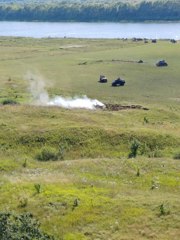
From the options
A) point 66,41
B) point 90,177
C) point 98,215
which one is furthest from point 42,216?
point 66,41

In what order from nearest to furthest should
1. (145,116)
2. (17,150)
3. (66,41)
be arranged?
(17,150)
(145,116)
(66,41)

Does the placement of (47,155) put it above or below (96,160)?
below

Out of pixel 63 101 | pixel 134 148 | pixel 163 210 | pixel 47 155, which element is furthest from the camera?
pixel 63 101

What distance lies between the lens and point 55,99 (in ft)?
257

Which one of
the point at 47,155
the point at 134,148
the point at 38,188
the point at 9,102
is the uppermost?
the point at 38,188

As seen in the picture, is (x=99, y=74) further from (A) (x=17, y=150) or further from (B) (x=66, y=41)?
(B) (x=66, y=41)

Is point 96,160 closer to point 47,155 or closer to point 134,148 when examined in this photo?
point 47,155

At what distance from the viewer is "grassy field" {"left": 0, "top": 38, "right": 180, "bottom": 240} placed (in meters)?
35.5

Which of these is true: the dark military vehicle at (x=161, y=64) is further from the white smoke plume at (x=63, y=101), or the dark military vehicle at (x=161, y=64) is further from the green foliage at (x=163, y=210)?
the green foliage at (x=163, y=210)

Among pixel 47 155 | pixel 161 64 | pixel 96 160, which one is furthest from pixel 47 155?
pixel 161 64

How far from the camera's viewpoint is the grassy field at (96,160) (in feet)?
116

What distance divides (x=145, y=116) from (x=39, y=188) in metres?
31.5

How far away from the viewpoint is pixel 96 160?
47938 mm

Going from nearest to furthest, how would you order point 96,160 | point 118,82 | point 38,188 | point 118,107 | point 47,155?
point 38,188
point 96,160
point 47,155
point 118,107
point 118,82
